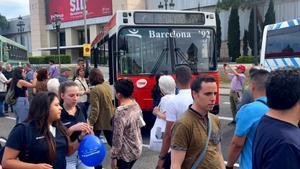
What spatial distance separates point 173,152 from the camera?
3.41 metres

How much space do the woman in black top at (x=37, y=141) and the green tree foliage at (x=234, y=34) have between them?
41018 mm

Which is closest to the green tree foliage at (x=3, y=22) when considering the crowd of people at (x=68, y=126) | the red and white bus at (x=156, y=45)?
the red and white bus at (x=156, y=45)

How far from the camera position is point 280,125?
2.33 metres

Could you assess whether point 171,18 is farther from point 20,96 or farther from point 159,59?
point 20,96

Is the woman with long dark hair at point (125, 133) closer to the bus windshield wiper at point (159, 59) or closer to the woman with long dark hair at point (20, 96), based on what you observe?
the woman with long dark hair at point (20, 96)

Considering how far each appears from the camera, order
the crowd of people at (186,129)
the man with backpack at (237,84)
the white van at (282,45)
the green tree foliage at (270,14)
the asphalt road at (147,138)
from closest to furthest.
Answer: the crowd of people at (186,129)
the asphalt road at (147,138)
the man with backpack at (237,84)
the white van at (282,45)
the green tree foliage at (270,14)

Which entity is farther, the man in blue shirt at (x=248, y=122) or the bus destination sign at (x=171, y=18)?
the bus destination sign at (x=171, y=18)

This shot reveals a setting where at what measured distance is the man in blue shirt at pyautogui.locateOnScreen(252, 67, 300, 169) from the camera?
2.23 m

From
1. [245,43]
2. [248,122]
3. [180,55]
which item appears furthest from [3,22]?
[248,122]

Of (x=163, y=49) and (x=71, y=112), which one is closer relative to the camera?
(x=71, y=112)

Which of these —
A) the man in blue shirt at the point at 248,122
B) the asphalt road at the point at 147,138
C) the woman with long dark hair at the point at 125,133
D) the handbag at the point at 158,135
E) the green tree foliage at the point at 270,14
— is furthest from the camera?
the green tree foliage at the point at 270,14

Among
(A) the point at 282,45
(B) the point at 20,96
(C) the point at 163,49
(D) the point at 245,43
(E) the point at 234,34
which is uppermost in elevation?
(E) the point at 234,34

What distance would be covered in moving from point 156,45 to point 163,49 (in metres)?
0.20

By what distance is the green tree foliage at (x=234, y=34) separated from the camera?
143ft
